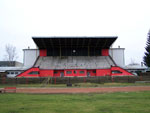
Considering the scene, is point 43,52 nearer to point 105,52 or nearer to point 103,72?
point 105,52

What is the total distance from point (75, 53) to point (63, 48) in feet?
15.8

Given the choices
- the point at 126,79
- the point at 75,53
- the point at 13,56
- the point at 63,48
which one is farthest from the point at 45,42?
the point at 13,56

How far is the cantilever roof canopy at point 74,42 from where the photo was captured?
51125 mm

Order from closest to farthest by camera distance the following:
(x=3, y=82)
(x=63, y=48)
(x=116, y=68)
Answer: (x=3, y=82), (x=116, y=68), (x=63, y=48)

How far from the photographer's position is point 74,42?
177 ft

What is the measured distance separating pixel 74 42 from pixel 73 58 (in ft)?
20.4

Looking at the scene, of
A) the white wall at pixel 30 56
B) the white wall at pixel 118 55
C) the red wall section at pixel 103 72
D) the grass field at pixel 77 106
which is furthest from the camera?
the white wall at pixel 118 55

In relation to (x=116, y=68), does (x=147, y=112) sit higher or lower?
lower

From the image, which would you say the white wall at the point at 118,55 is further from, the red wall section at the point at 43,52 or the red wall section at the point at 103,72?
the red wall section at the point at 43,52

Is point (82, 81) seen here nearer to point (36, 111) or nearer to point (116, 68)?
point (116, 68)

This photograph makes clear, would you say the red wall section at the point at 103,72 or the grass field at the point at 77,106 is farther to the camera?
the red wall section at the point at 103,72

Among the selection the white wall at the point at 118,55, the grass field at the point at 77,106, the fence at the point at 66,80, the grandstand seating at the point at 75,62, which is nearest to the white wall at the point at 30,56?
the grandstand seating at the point at 75,62

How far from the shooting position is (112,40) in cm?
5275

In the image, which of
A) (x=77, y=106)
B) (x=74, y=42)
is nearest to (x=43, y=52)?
(x=74, y=42)
